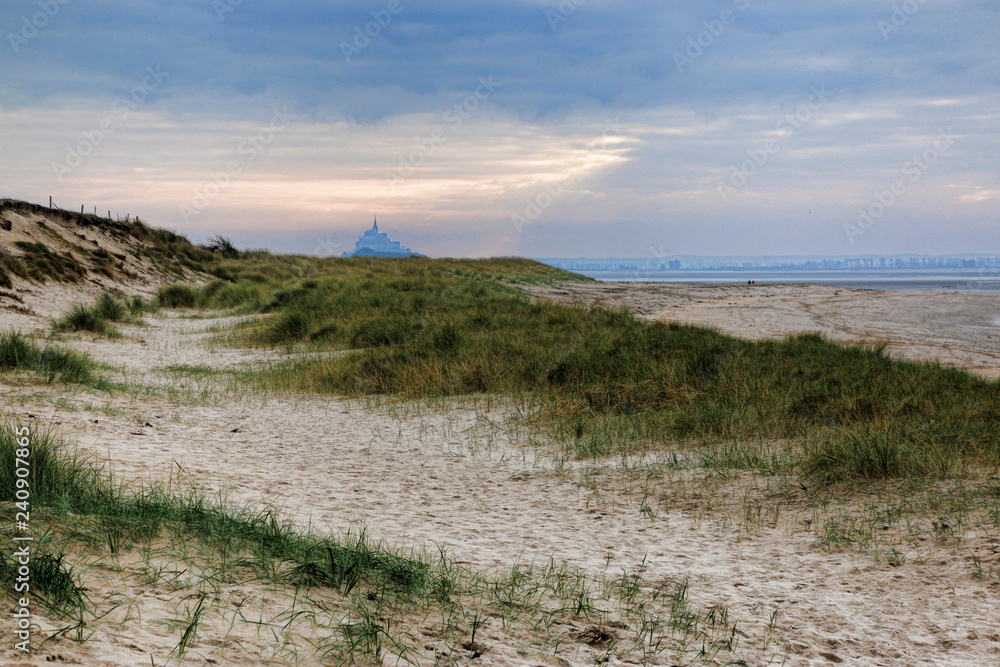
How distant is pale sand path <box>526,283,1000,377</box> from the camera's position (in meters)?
13.6

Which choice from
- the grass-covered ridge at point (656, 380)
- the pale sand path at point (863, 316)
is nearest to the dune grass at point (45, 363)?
the grass-covered ridge at point (656, 380)

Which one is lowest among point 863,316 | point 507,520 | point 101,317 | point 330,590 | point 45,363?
point 507,520

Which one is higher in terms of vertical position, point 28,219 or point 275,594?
point 28,219

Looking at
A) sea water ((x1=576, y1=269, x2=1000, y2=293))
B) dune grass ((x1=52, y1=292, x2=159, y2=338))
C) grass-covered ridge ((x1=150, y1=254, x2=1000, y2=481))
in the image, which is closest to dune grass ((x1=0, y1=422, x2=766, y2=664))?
grass-covered ridge ((x1=150, y1=254, x2=1000, y2=481))

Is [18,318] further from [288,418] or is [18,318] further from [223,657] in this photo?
[223,657]

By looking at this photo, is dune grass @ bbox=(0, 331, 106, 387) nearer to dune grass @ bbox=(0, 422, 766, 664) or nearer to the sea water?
dune grass @ bbox=(0, 422, 766, 664)

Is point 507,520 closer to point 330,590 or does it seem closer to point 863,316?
point 330,590

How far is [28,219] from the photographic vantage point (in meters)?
23.7

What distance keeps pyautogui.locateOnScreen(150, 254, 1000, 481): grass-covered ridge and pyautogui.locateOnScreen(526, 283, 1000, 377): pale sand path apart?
3289mm

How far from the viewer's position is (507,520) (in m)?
4.73

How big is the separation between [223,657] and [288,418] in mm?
5858

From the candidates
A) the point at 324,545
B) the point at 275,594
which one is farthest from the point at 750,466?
the point at 275,594

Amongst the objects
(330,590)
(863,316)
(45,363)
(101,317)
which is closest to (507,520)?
(330,590)

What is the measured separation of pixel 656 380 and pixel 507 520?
4114mm
